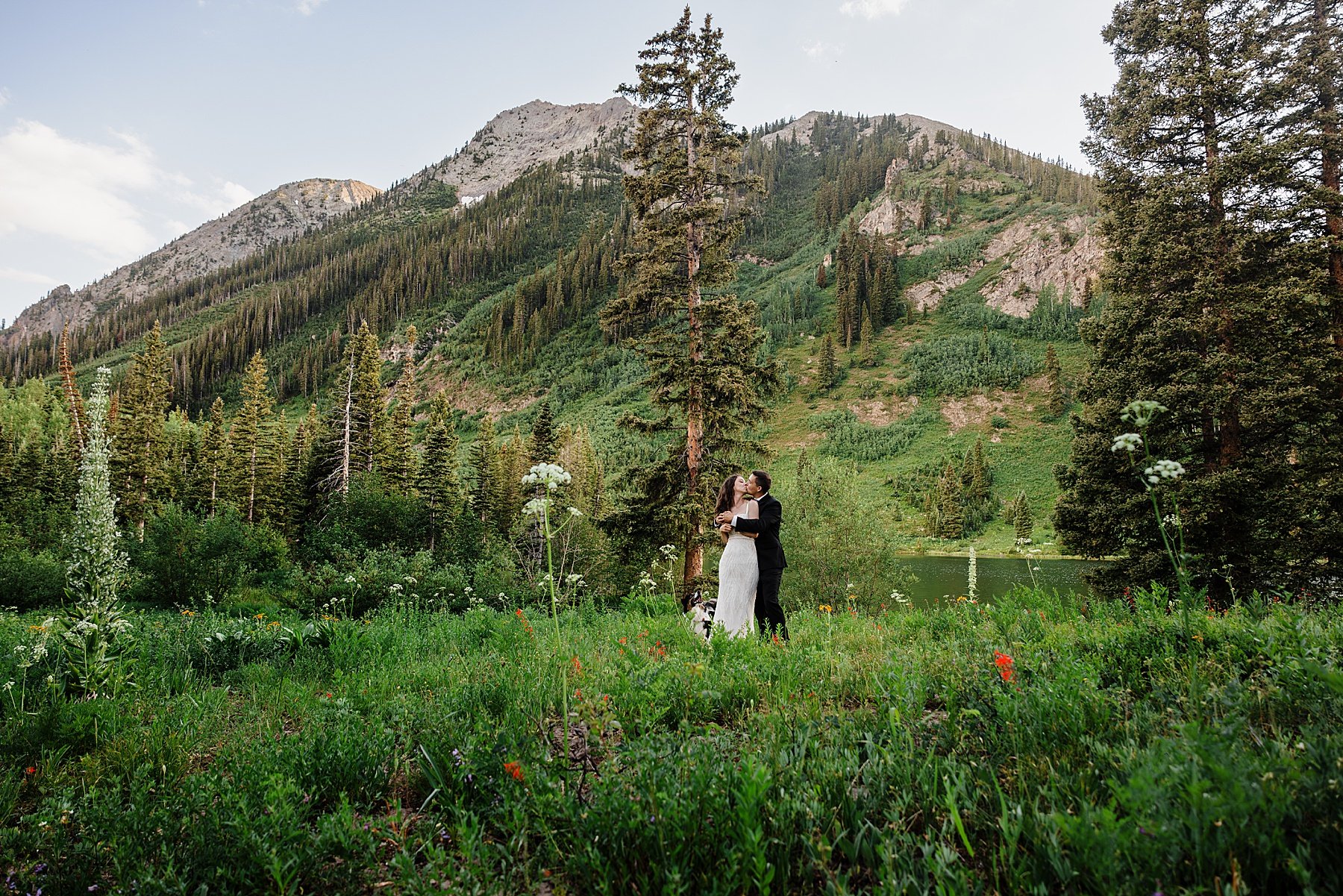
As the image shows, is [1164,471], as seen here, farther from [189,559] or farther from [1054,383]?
[1054,383]

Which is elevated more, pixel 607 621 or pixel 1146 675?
pixel 1146 675

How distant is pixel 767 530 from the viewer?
7414 mm

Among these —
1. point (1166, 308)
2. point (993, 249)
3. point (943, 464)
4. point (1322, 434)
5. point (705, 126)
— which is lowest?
point (943, 464)

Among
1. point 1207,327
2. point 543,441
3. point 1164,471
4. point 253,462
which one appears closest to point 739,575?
point 1164,471

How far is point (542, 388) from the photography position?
125m

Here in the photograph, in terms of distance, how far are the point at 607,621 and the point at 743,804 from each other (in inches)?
244

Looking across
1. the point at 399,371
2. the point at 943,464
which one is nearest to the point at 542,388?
the point at 399,371

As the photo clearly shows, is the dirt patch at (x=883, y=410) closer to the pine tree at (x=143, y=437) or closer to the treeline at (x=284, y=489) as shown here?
the treeline at (x=284, y=489)

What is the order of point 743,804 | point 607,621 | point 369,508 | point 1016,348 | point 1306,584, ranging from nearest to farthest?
1. point 743,804
2. point 607,621
3. point 1306,584
4. point 369,508
5. point 1016,348

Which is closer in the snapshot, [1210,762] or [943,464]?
[1210,762]

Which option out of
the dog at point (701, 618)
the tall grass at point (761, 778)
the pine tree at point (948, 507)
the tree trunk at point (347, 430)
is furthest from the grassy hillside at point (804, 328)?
the tree trunk at point (347, 430)

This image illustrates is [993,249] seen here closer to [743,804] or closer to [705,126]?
[705,126]

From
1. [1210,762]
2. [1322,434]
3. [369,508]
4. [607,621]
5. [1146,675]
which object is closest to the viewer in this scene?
[1210,762]

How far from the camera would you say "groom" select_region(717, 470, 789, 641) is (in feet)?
23.7
